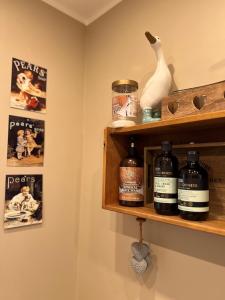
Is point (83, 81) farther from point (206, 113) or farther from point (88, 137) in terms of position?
point (206, 113)

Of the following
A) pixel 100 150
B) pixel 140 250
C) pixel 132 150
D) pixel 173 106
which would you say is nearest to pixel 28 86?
pixel 100 150

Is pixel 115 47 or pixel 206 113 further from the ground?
pixel 115 47

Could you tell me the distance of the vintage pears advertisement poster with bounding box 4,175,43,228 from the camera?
3.43 ft

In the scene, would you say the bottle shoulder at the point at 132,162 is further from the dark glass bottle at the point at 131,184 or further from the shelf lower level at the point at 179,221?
the shelf lower level at the point at 179,221

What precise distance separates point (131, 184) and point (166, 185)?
0.17 m

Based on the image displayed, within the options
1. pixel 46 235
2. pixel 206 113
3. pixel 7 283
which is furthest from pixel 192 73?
pixel 7 283

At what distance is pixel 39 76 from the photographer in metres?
1.17

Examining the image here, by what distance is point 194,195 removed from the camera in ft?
2.18

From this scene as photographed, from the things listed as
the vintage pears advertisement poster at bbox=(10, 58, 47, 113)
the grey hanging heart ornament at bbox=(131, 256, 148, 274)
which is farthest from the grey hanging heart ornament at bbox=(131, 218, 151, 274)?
the vintage pears advertisement poster at bbox=(10, 58, 47, 113)

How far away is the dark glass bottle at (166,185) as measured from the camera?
0.74 metres

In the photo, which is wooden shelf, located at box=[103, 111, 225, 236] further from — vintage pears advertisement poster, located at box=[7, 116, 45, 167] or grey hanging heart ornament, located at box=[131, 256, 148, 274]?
vintage pears advertisement poster, located at box=[7, 116, 45, 167]

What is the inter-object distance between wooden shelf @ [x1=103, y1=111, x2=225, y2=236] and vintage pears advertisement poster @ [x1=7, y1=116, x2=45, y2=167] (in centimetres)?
41

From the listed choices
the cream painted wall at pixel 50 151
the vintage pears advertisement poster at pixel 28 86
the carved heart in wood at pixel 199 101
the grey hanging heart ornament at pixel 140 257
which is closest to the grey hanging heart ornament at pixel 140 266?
the grey hanging heart ornament at pixel 140 257

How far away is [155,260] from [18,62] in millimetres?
1040
